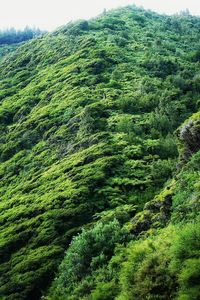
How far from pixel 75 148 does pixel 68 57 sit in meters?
58.6

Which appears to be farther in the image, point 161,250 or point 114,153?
point 114,153

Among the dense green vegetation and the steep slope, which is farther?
the dense green vegetation

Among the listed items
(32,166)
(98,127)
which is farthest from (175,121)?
(32,166)

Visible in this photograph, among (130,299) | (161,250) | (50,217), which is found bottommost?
(50,217)

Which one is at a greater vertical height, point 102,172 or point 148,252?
point 148,252

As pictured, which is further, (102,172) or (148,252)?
(102,172)

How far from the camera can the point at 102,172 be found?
6097 cm

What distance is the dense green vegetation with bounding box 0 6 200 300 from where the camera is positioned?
34.7 m

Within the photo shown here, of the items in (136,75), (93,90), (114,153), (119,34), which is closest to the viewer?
(114,153)

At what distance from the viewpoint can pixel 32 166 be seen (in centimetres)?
7881

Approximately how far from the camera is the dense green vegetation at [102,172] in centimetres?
3472

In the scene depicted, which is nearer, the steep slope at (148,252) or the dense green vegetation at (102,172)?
the steep slope at (148,252)

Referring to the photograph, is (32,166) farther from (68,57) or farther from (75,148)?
(68,57)

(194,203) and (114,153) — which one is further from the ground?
(194,203)
